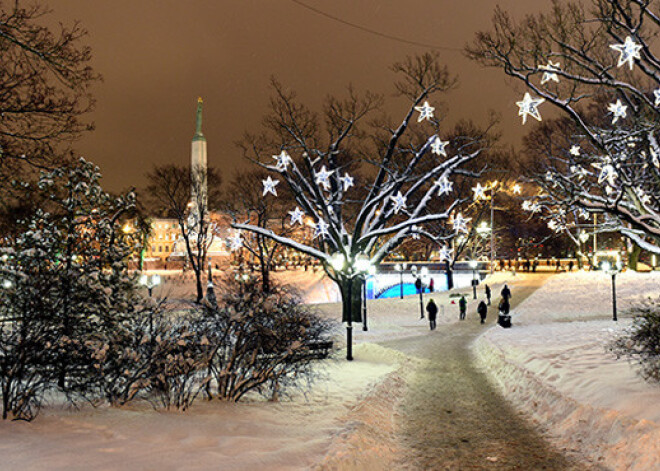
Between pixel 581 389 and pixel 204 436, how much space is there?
7.40m

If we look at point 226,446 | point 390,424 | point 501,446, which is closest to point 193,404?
point 226,446

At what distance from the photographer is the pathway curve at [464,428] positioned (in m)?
8.48

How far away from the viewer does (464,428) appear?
10438 millimetres

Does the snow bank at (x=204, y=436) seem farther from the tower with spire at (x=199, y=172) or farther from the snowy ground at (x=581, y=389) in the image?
the tower with spire at (x=199, y=172)

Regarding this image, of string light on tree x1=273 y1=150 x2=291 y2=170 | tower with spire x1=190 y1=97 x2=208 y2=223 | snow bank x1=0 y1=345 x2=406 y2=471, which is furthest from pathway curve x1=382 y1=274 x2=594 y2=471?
tower with spire x1=190 y1=97 x2=208 y2=223

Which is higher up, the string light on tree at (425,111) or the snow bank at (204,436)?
the string light on tree at (425,111)

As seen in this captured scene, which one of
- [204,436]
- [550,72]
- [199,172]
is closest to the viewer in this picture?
[204,436]

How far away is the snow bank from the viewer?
22.4 ft

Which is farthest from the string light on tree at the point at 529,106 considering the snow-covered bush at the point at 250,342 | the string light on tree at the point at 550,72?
the snow-covered bush at the point at 250,342

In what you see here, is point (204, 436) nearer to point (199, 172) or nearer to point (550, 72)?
point (550, 72)

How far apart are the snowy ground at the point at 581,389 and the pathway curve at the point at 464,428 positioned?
18.9 inches

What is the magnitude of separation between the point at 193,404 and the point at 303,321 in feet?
9.70

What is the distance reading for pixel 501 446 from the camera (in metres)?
A: 9.27

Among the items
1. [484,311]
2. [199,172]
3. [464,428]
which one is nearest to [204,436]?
[464,428]
